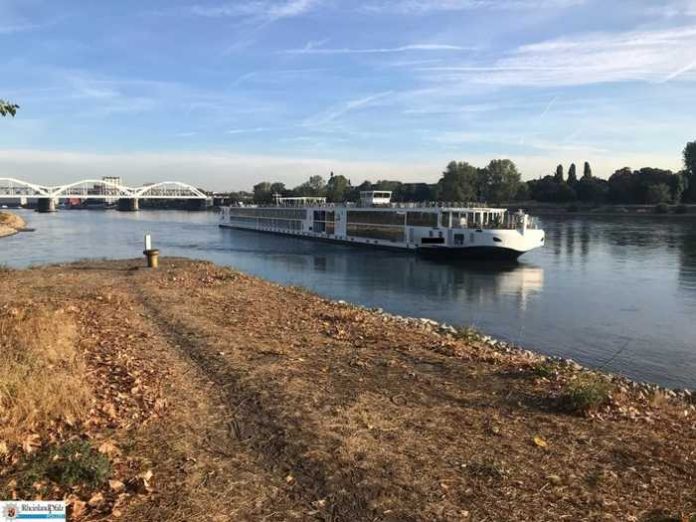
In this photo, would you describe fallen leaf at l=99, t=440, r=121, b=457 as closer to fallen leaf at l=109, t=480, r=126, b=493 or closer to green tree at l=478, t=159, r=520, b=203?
fallen leaf at l=109, t=480, r=126, b=493

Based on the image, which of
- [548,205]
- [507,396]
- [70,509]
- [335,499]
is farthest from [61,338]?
[548,205]

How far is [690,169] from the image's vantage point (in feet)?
531

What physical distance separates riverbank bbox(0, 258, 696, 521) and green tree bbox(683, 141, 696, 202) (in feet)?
537

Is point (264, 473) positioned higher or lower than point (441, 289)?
higher

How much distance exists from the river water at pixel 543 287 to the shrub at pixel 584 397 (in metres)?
10.2

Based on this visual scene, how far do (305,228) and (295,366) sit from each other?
3383 inches

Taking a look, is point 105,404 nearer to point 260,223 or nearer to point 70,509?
point 70,509

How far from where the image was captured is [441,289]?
41.4 meters

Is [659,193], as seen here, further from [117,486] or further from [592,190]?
[117,486]

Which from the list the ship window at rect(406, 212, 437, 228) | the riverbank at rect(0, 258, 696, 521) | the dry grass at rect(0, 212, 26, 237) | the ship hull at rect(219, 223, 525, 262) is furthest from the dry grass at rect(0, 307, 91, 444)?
the dry grass at rect(0, 212, 26, 237)

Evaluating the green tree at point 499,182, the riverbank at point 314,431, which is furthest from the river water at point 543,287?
the green tree at point 499,182

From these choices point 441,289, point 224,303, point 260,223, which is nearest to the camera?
point 224,303

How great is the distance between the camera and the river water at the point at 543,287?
77.7ft

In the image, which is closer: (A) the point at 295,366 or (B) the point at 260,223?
(A) the point at 295,366
